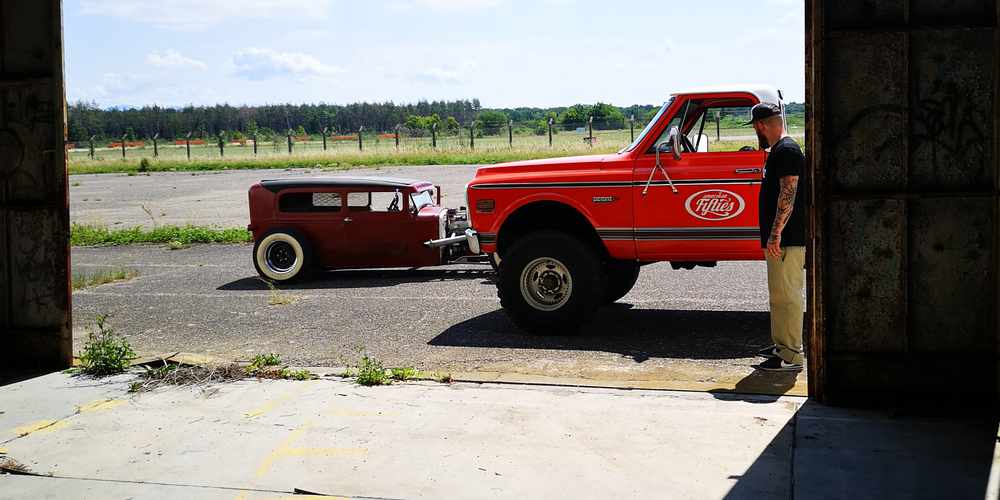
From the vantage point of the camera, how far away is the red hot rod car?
43.6 ft

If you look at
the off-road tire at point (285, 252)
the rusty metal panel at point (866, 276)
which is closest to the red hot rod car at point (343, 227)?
the off-road tire at point (285, 252)

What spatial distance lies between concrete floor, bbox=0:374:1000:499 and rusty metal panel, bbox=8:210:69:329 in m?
0.96

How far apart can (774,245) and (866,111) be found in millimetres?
1435

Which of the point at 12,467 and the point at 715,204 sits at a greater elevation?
the point at 715,204

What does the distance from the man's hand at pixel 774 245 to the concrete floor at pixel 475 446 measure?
1187 mm

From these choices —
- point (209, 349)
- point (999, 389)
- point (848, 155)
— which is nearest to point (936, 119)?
point (848, 155)

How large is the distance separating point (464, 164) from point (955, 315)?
31.3 meters

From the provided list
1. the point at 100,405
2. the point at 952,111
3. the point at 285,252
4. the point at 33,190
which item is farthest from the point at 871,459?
the point at 285,252

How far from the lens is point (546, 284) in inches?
376

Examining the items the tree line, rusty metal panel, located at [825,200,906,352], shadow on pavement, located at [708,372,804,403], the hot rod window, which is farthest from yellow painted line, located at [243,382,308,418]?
the tree line

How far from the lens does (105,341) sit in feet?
26.7

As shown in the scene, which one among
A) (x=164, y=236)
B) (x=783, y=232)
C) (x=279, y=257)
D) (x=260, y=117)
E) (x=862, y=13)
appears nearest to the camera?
(x=862, y=13)

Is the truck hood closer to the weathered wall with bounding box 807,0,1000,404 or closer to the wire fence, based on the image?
the wire fence

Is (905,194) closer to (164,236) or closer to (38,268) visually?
(38,268)
